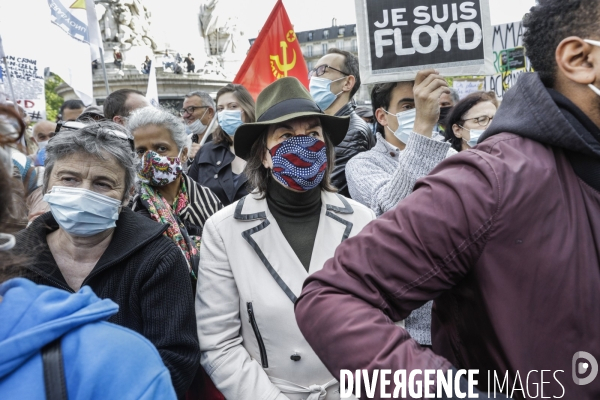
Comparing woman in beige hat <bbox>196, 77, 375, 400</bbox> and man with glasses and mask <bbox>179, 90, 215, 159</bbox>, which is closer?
woman in beige hat <bbox>196, 77, 375, 400</bbox>

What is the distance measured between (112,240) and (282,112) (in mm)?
976

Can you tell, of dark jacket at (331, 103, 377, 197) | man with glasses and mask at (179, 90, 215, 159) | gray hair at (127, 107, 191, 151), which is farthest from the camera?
man with glasses and mask at (179, 90, 215, 159)

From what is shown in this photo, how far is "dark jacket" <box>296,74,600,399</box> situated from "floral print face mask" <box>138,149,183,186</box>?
7.22 ft

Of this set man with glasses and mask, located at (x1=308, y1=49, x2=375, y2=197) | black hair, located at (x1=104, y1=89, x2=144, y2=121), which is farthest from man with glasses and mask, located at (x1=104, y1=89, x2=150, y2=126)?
man with glasses and mask, located at (x1=308, y1=49, x2=375, y2=197)

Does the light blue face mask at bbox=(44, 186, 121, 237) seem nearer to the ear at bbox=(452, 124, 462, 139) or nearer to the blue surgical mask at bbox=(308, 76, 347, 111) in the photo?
the blue surgical mask at bbox=(308, 76, 347, 111)

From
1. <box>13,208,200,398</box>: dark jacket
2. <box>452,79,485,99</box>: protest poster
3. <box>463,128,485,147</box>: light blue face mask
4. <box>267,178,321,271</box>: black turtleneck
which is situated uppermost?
<box>452,79,485,99</box>: protest poster

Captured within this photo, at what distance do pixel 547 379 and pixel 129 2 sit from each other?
33747 mm

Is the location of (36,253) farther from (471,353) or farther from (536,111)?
(536,111)

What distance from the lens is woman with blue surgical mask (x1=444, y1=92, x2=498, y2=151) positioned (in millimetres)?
4555

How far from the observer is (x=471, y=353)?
1.42 meters

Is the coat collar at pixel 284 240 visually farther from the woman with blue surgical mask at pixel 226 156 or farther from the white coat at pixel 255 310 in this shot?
the woman with blue surgical mask at pixel 226 156

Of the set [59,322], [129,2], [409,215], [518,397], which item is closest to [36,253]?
[59,322]

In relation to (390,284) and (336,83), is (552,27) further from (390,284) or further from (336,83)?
(336,83)

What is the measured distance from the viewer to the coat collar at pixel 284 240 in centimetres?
249
